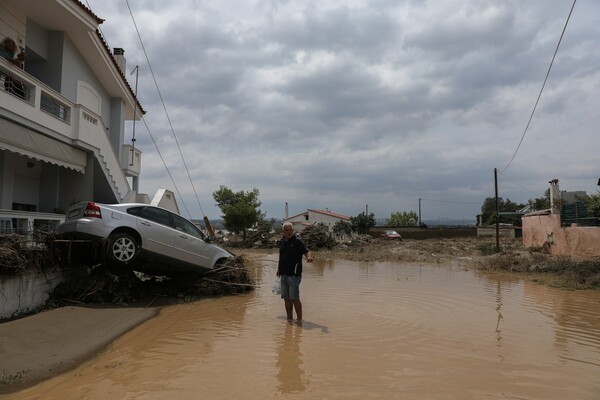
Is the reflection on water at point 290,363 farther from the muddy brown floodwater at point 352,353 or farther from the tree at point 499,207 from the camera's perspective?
the tree at point 499,207

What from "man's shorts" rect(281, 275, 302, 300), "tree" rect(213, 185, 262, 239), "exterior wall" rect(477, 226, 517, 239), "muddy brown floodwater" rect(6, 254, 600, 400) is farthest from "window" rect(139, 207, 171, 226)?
"exterior wall" rect(477, 226, 517, 239)

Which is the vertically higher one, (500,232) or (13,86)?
(13,86)

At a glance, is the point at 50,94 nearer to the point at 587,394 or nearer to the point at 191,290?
the point at 191,290

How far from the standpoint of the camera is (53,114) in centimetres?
1190

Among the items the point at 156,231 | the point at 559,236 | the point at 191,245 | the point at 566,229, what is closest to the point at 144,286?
the point at 191,245

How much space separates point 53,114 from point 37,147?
1637 millimetres

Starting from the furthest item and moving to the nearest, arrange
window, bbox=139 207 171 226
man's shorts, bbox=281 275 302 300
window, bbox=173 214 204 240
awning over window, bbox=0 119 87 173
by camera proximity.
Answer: window, bbox=173 214 204 240 < awning over window, bbox=0 119 87 173 < window, bbox=139 207 171 226 < man's shorts, bbox=281 275 302 300

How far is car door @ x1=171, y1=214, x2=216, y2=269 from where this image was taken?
31.9ft

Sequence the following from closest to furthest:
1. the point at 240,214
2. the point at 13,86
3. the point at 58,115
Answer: the point at 13,86
the point at 58,115
the point at 240,214

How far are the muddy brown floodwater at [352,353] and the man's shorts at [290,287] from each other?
542 millimetres

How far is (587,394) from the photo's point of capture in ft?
15.0

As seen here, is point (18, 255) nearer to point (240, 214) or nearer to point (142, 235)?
point (142, 235)

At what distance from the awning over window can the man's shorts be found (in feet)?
22.5

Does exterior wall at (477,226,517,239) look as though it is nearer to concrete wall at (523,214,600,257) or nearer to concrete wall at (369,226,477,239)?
concrete wall at (369,226,477,239)
